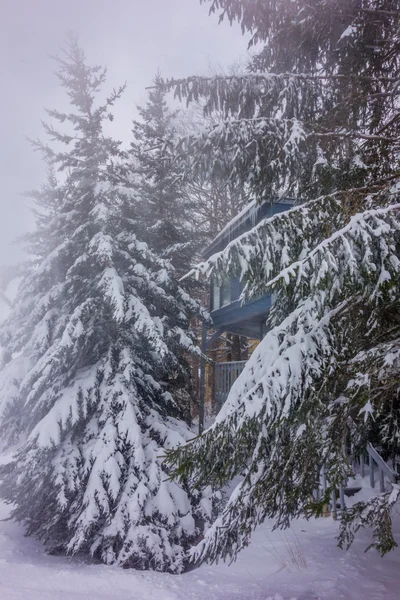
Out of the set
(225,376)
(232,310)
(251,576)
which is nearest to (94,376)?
(251,576)

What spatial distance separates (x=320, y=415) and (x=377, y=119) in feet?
11.7

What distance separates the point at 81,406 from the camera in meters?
7.53

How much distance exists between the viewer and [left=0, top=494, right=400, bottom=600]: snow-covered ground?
15.6 feet

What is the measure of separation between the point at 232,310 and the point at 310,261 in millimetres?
9225

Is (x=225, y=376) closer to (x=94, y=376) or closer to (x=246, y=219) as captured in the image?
(x=246, y=219)

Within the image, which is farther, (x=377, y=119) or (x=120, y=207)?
(x=120, y=207)

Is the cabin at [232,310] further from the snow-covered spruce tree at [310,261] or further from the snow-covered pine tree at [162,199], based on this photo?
the snow-covered spruce tree at [310,261]

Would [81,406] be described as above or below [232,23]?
below

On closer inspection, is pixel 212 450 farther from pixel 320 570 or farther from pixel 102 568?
pixel 102 568

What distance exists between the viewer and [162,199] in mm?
11680

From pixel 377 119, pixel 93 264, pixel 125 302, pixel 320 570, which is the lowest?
pixel 320 570

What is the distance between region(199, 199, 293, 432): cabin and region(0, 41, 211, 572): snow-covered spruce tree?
2451 millimetres

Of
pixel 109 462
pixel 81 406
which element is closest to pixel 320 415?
pixel 109 462

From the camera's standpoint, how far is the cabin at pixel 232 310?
33.2ft
